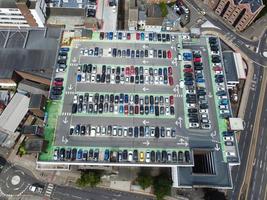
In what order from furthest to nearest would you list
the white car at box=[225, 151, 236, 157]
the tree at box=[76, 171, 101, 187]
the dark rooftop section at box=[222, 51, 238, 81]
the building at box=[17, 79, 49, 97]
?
the building at box=[17, 79, 49, 97] < the dark rooftop section at box=[222, 51, 238, 81] < the tree at box=[76, 171, 101, 187] < the white car at box=[225, 151, 236, 157]

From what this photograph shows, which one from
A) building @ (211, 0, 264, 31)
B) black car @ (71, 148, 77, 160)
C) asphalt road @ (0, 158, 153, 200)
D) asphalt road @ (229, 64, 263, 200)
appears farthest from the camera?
building @ (211, 0, 264, 31)

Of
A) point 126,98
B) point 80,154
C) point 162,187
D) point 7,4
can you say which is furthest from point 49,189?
point 7,4

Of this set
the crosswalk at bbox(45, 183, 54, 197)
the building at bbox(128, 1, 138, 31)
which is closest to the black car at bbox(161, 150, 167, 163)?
the crosswalk at bbox(45, 183, 54, 197)

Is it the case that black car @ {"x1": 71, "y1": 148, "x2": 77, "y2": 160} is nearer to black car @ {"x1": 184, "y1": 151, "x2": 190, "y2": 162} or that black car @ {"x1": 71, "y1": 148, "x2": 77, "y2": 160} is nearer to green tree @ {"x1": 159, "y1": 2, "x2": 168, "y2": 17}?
black car @ {"x1": 184, "y1": 151, "x2": 190, "y2": 162}

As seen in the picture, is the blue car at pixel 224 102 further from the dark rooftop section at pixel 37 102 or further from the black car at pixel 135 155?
the dark rooftop section at pixel 37 102

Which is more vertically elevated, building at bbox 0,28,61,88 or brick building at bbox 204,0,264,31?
brick building at bbox 204,0,264,31

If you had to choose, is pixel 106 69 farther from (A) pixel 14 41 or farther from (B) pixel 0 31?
(B) pixel 0 31

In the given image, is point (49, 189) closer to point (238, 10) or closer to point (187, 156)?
point (187, 156)

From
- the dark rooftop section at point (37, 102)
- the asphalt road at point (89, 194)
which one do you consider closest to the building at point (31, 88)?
the dark rooftop section at point (37, 102)
